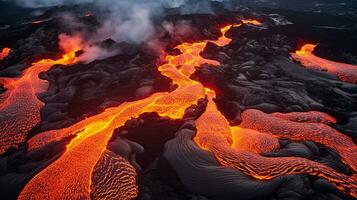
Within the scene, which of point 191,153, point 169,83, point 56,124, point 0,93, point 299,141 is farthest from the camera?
point 169,83

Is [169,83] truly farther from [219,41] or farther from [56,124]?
[219,41]

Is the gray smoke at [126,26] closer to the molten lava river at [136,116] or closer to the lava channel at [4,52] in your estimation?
the lava channel at [4,52]

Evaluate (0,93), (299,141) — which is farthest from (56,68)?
(299,141)

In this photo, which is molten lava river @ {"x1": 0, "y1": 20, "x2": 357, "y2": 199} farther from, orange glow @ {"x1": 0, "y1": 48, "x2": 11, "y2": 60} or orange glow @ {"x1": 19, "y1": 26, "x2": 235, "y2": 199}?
orange glow @ {"x1": 0, "y1": 48, "x2": 11, "y2": 60}

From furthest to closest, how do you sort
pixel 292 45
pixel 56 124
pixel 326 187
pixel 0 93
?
pixel 292 45 < pixel 0 93 < pixel 56 124 < pixel 326 187

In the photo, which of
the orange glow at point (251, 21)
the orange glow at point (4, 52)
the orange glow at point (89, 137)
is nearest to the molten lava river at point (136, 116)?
the orange glow at point (89, 137)

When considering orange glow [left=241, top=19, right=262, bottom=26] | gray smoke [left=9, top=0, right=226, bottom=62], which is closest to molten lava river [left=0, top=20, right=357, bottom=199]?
gray smoke [left=9, top=0, right=226, bottom=62]
